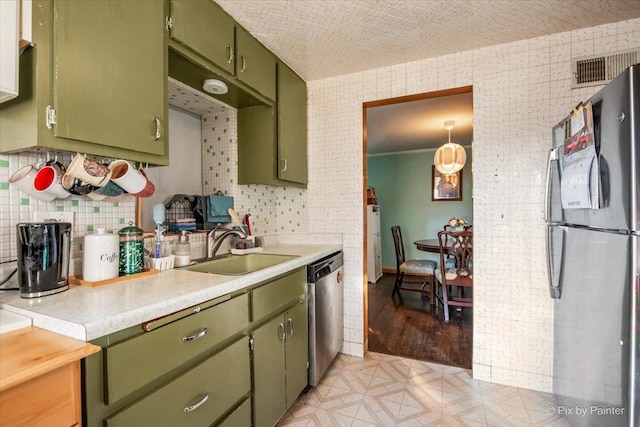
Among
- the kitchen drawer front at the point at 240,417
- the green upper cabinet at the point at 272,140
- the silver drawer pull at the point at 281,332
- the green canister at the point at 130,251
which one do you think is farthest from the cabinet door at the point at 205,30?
the kitchen drawer front at the point at 240,417

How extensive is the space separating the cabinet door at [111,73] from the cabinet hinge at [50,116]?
0.05 ft

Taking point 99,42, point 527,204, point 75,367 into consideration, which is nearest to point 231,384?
point 75,367

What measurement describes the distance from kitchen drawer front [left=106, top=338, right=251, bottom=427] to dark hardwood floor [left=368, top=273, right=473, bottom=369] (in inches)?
61.8

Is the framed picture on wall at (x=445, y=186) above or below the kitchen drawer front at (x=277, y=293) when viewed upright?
above

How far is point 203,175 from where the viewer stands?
2.26 m

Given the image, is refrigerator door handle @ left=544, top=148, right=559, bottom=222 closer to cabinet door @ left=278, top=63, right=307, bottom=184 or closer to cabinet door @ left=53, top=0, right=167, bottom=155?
cabinet door @ left=278, top=63, right=307, bottom=184

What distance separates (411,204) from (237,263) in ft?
14.2

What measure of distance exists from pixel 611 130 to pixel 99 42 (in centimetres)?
189

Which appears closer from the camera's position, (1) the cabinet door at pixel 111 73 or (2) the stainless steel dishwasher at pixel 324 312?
(1) the cabinet door at pixel 111 73

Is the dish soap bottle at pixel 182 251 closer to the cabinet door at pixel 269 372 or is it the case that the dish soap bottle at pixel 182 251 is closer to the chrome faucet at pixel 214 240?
the chrome faucet at pixel 214 240

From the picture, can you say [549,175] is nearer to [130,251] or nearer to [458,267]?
[458,267]

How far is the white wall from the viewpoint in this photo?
1886mm

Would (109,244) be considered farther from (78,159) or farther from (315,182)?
(315,182)

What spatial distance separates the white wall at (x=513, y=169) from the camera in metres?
1.89
